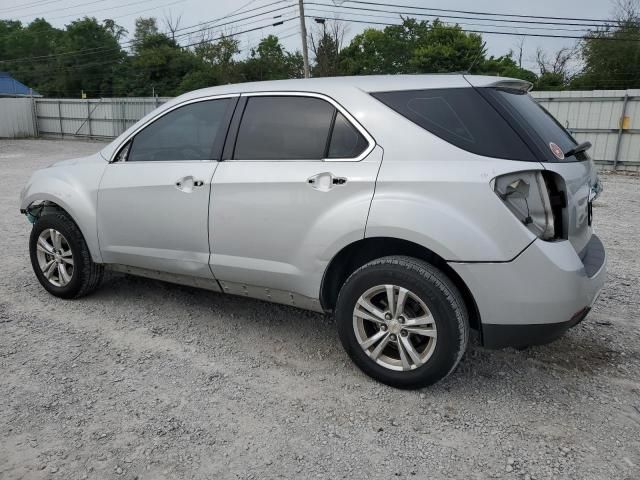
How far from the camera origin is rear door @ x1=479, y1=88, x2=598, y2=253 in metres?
2.64

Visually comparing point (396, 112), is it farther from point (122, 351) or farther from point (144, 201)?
point (122, 351)

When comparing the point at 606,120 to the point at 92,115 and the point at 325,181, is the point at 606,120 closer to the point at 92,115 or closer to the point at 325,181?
the point at 325,181

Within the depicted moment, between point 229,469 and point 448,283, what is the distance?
1.38 metres

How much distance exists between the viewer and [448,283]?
8.75 ft

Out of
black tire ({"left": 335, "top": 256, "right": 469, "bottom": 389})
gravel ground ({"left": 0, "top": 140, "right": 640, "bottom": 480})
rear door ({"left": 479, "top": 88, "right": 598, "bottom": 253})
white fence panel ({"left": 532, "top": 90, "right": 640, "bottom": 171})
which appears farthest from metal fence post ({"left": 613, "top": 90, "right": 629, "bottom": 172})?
black tire ({"left": 335, "top": 256, "right": 469, "bottom": 389})

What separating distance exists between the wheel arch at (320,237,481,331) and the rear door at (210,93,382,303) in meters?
0.08

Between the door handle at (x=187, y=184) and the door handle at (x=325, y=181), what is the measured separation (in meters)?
0.88

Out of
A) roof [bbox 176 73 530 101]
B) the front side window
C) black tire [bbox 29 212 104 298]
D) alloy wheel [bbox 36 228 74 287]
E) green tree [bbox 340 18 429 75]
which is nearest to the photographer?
roof [bbox 176 73 530 101]

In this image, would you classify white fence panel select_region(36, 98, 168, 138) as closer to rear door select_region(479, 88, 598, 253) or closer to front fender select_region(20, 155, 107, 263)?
front fender select_region(20, 155, 107, 263)

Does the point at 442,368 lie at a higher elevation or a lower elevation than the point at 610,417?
higher

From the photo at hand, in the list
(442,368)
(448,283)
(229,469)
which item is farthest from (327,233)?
(229,469)

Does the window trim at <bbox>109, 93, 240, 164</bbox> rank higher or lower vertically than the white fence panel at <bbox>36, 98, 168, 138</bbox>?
higher

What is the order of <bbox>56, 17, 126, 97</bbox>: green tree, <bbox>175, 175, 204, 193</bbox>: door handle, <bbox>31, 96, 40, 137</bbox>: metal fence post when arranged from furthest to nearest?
<bbox>56, 17, 126, 97</bbox>: green tree < <bbox>31, 96, 40, 137</bbox>: metal fence post < <bbox>175, 175, 204, 193</bbox>: door handle

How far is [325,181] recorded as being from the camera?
2949 mm
